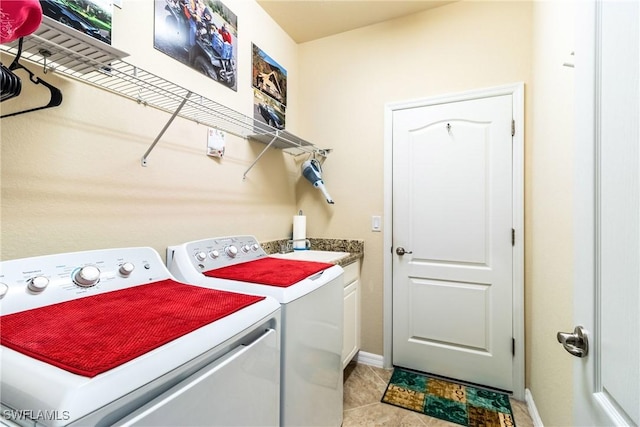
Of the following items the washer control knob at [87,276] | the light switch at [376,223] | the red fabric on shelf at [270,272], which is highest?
the light switch at [376,223]

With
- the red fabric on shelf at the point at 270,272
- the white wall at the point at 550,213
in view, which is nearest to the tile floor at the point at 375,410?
the white wall at the point at 550,213

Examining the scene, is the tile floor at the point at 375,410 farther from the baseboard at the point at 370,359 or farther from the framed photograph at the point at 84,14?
the framed photograph at the point at 84,14

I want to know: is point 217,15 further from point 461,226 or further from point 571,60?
point 461,226

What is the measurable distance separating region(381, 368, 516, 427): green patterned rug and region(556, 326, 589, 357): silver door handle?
52.4 inches

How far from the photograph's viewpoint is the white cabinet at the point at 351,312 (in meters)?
1.99

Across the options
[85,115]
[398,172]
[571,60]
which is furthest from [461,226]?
[85,115]

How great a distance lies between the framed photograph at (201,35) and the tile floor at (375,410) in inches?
84.5

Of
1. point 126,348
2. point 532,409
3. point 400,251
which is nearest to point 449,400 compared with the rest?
point 532,409

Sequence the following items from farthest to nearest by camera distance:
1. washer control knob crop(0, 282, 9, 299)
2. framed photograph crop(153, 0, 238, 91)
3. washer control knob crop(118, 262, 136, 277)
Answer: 1. framed photograph crop(153, 0, 238, 91)
2. washer control knob crop(118, 262, 136, 277)
3. washer control knob crop(0, 282, 9, 299)

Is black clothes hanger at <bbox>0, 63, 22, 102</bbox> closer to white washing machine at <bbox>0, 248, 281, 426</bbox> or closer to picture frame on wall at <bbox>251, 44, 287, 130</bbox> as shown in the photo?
white washing machine at <bbox>0, 248, 281, 426</bbox>

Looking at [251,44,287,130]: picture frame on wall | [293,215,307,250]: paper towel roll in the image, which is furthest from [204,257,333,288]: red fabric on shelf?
[251,44,287,130]: picture frame on wall

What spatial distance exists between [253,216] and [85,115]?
1.07 metres

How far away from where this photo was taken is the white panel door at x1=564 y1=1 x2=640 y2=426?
20.2 inches

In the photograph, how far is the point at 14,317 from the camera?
2.46 feet
